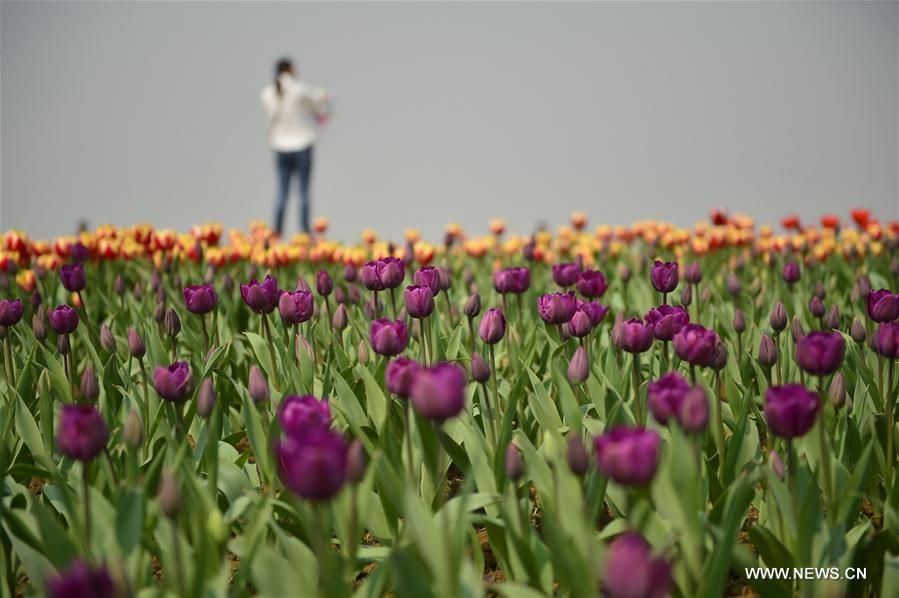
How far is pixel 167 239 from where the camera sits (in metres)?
6.30

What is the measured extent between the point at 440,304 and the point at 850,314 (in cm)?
235

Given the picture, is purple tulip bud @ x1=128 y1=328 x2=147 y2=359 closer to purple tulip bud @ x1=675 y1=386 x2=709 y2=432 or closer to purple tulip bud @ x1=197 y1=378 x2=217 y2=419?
purple tulip bud @ x1=197 y1=378 x2=217 y2=419

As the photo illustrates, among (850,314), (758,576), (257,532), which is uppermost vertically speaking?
(850,314)

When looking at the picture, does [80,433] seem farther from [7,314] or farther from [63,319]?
[7,314]

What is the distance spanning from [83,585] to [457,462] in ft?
4.88

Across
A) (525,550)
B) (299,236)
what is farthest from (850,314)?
(299,236)

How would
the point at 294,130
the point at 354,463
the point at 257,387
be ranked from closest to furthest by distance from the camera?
the point at 354,463 → the point at 257,387 → the point at 294,130

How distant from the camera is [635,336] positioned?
8.95ft

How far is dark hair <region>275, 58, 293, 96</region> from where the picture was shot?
502 inches

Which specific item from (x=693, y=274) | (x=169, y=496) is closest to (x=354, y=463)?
(x=169, y=496)

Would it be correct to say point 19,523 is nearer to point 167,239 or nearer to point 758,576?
point 758,576

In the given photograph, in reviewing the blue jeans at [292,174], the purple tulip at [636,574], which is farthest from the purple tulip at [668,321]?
the blue jeans at [292,174]

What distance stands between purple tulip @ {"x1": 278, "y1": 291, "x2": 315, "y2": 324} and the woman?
30.1 feet

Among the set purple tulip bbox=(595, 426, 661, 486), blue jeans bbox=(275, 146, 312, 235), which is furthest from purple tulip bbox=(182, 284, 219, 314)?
blue jeans bbox=(275, 146, 312, 235)
